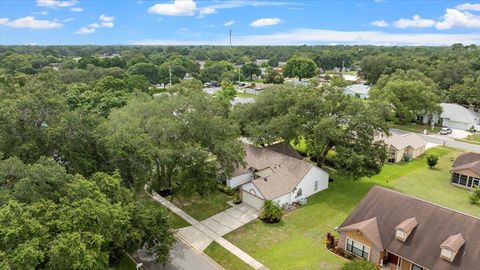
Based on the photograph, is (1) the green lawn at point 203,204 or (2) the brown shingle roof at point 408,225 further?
(1) the green lawn at point 203,204

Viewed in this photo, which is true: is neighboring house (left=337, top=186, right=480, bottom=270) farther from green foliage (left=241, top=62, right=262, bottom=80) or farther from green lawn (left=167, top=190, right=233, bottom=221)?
green foliage (left=241, top=62, right=262, bottom=80)

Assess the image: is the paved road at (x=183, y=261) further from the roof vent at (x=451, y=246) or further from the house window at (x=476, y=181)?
the house window at (x=476, y=181)

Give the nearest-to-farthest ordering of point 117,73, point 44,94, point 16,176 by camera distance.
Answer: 1. point 16,176
2. point 44,94
3. point 117,73

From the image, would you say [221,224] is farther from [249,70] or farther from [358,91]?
[249,70]

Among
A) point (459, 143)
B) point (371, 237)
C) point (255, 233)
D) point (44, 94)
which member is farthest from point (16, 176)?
point (459, 143)

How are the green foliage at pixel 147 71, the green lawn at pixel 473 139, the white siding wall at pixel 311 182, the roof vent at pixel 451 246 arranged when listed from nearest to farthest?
the roof vent at pixel 451 246 < the white siding wall at pixel 311 182 < the green lawn at pixel 473 139 < the green foliage at pixel 147 71

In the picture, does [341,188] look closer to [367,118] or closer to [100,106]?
[367,118]

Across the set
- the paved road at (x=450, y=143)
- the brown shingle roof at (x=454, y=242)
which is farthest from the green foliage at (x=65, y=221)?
the paved road at (x=450, y=143)
